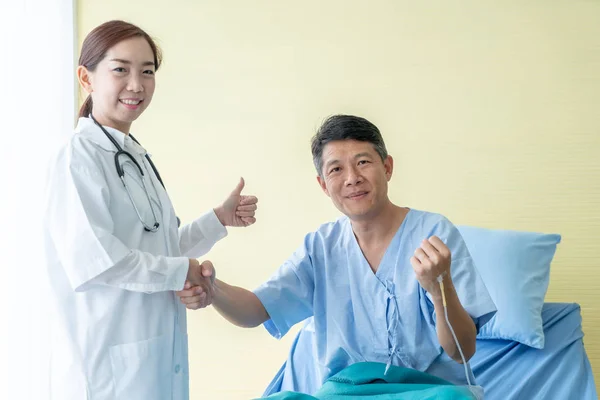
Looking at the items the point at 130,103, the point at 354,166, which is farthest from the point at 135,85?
the point at 354,166

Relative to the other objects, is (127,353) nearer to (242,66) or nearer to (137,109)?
(137,109)

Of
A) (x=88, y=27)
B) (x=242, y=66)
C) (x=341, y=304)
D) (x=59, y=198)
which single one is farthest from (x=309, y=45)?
(x=59, y=198)

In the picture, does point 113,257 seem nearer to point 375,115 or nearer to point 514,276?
point 514,276

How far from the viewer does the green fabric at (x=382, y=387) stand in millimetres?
1547

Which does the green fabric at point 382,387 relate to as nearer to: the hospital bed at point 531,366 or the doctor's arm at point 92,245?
the doctor's arm at point 92,245

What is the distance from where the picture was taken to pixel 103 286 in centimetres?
168

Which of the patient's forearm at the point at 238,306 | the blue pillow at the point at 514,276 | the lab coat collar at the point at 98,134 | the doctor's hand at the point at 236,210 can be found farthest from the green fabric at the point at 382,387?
the blue pillow at the point at 514,276

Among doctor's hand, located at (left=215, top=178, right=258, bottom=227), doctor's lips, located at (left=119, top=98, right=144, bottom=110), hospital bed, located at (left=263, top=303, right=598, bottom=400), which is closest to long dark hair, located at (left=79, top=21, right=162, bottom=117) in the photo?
doctor's lips, located at (left=119, top=98, right=144, bottom=110)

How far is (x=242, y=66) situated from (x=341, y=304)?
158 cm

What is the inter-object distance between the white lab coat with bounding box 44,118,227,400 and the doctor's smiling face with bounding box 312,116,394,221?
0.47 m

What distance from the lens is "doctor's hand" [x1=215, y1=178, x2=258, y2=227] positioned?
211cm

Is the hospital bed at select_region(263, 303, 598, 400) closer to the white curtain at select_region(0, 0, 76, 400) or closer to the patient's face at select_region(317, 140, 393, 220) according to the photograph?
the patient's face at select_region(317, 140, 393, 220)

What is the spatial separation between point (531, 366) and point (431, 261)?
1.00 m

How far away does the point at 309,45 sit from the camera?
3.18m
